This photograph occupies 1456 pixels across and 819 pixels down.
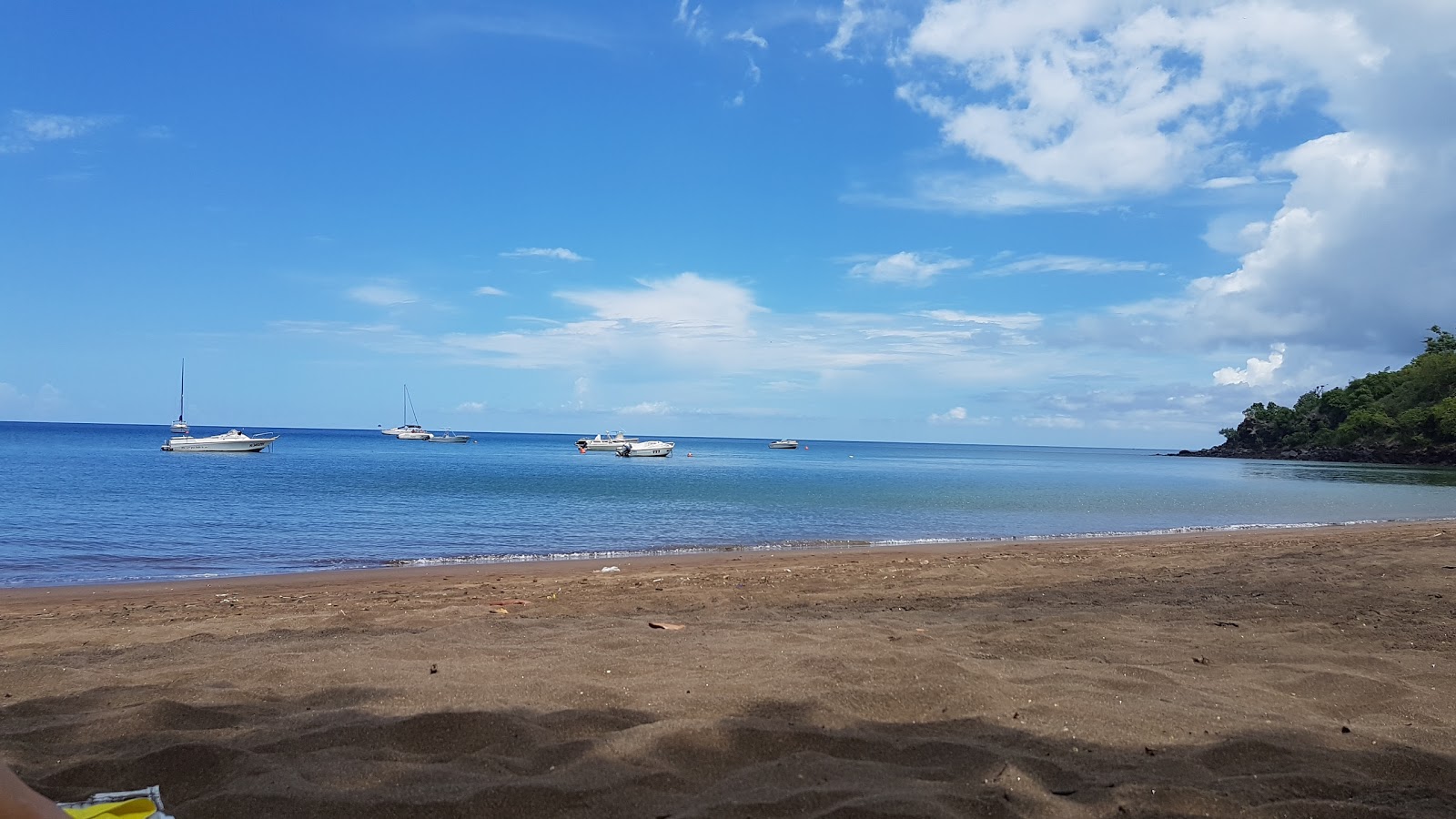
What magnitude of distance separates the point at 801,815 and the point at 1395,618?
22.9 ft

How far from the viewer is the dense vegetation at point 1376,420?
8731cm

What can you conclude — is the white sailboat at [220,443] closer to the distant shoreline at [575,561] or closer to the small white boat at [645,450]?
the small white boat at [645,450]

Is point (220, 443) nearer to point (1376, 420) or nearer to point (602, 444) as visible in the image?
point (602, 444)

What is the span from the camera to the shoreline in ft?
45.9

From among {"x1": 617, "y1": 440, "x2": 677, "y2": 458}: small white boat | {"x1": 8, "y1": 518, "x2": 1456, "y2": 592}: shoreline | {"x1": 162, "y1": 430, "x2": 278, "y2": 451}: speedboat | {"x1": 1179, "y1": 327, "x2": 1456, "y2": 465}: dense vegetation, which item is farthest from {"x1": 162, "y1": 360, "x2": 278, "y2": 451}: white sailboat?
{"x1": 1179, "y1": 327, "x2": 1456, "y2": 465}: dense vegetation

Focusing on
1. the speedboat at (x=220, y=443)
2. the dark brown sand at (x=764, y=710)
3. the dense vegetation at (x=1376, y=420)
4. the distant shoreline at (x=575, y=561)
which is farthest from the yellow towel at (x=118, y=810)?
the dense vegetation at (x=1376, y=420)

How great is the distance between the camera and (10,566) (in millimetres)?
15570

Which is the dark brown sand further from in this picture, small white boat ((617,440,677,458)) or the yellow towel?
small white boat ((617,440,677,458))

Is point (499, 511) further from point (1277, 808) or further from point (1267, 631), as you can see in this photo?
point (1277, 808)

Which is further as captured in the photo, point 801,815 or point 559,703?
point 559,703

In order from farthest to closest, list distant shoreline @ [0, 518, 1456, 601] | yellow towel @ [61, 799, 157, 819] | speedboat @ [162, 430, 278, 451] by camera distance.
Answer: speedboat @ [162, 430, 278, 451]
distant shoreline @ [0, 518, 1456, 601]
yellow towel @ [61, 799, 157, 819]

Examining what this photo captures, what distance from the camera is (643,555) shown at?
1820 cm

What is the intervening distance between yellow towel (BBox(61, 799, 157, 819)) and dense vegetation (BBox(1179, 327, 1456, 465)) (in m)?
106

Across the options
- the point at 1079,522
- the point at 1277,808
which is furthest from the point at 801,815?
the point at 1079,522
